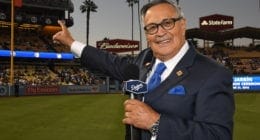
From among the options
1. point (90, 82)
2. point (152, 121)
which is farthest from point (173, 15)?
point (90, 82)

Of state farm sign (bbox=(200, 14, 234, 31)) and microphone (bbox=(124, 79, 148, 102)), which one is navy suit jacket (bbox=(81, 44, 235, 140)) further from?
state farm sign (bbox=(200, 14, 234, 31))

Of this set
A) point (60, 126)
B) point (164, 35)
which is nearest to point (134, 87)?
point (164, 35)

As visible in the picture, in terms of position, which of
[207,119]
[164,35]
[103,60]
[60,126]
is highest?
[164,35]

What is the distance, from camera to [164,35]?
3.62m

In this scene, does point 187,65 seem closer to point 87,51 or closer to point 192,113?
point 192,113

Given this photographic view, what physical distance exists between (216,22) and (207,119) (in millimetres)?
89900

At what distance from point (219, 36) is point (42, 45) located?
121ft

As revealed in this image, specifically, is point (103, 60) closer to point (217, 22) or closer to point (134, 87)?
point (134, 87)

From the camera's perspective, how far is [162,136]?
3232mm

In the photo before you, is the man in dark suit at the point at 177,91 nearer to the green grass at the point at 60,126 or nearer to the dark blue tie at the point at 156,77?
the dark blue tie at the point at 156,77

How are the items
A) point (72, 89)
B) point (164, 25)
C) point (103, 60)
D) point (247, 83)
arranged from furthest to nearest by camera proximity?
point (72, 89)
point (247, 83)
point (103, 60)
point (164, 25)

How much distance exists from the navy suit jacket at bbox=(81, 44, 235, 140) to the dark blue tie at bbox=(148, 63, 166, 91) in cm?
6

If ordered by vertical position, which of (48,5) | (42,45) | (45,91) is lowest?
(45,91)

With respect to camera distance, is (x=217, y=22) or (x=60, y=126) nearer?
(x=60, y=126)
